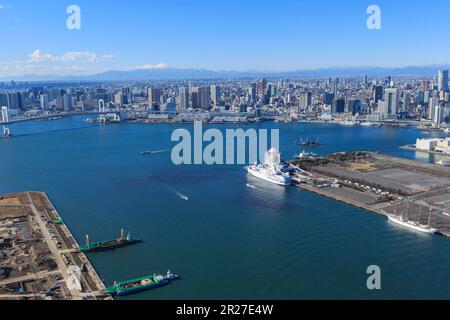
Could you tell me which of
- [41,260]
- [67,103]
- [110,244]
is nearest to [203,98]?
[67,103]

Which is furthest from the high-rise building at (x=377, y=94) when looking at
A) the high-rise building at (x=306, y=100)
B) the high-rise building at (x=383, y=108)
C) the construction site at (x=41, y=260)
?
the construction site at (x=41, y=260)

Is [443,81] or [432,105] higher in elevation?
[443,81]

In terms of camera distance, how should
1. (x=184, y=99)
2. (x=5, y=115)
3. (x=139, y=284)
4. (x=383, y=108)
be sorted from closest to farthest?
(x=139, y=284) < (x=5, y=115) < (x=383, y=108) < (x=184, y=99)

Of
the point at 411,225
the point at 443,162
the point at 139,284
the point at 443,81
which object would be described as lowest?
the point at 139,284

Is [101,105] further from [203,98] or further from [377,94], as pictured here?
[377,94]

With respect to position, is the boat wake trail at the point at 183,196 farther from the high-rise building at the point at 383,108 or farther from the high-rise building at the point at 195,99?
the high-rise building at the point at 195,99

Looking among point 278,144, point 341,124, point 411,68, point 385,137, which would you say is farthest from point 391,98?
point 411,68

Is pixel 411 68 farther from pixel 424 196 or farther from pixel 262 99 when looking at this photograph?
pixel 424 196
